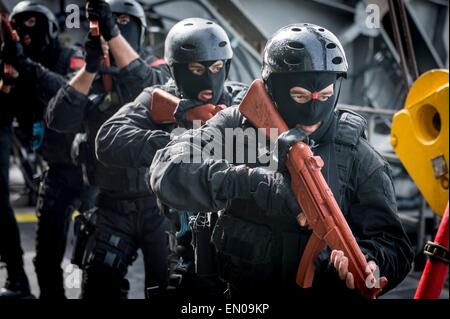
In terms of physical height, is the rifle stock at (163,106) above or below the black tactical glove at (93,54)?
below

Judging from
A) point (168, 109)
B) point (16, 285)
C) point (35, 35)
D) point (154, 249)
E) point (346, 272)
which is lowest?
point (16, 285)

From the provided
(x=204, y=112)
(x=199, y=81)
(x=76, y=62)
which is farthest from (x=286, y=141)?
(x=76, y=62)

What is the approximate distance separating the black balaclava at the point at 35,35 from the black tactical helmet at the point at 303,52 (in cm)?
271

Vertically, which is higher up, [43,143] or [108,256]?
[43,143]

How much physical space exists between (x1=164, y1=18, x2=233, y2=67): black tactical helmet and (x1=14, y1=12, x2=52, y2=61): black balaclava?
183 cm

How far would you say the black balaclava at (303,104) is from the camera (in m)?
2.05

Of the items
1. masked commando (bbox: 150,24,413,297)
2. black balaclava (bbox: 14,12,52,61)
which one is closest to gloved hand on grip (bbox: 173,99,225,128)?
masked commando (bbox: 150,24,413,297)

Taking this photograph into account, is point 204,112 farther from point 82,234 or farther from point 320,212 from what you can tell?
point 82,234

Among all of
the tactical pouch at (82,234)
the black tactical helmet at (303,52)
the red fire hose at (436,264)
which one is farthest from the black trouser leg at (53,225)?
the black tactical helmet at (303,52)

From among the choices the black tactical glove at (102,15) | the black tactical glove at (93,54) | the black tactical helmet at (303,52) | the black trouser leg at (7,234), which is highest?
the black tactical glove at (102,15)

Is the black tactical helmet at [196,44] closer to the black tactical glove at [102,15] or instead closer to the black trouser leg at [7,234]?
the black tactical glove at [102,15]

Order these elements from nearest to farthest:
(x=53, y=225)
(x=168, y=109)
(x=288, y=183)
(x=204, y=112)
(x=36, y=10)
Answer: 1. (x=288, y=183)
2. (x=204, y=112)
3. (x=168, y=109)
4. (x=53, y=225)
5. (x=36, y=10)

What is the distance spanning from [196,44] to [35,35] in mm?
2051

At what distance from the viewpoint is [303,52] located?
205 centimetres
